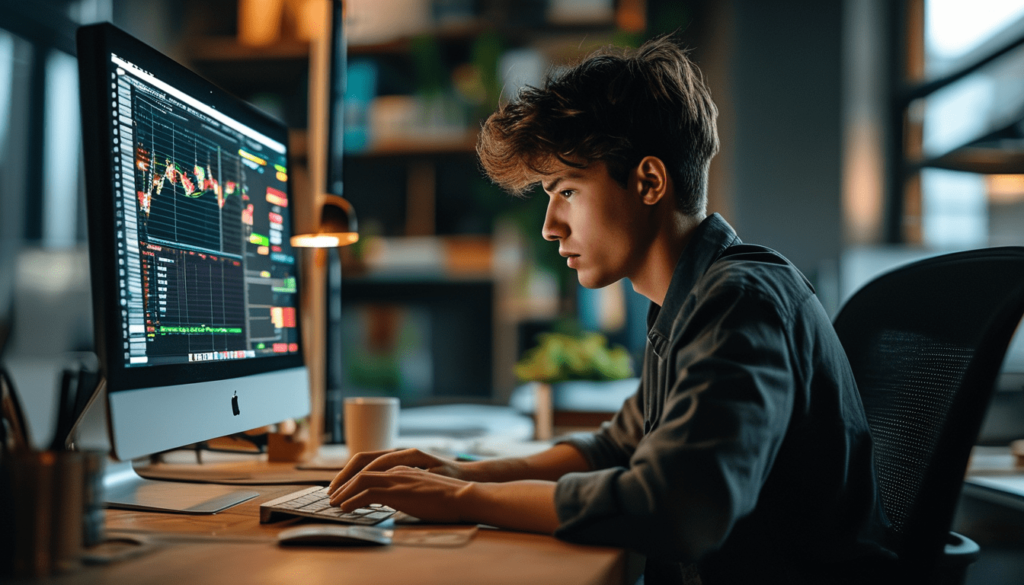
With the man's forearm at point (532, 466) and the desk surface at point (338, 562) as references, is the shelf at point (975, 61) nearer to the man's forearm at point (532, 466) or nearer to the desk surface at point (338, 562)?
the man's forearm at point (532, 466)

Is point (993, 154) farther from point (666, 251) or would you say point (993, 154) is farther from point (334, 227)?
point (334, 227)

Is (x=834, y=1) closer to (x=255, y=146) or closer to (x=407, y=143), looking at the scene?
→ (x=407, y=143)

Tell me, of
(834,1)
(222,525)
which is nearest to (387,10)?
(834,1)

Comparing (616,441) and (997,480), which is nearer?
(616,441)

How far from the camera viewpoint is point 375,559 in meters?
0.63

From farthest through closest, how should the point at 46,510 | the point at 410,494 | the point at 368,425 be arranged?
the point at 368,425 < the point at 410,494 < the point at 46,510

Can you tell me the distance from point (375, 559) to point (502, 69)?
2.37 meters

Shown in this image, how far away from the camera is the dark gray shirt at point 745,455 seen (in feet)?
2.05

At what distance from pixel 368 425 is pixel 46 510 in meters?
0.69

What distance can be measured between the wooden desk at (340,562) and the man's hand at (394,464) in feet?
0.47

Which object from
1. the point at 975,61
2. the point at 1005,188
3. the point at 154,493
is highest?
the point at 975,61

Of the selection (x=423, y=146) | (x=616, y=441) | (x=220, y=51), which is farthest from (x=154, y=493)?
(x=423, y=146)

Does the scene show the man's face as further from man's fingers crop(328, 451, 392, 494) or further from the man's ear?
man's fingers crop(328, 451, 392, 494)

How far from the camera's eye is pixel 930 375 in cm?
82
